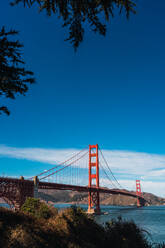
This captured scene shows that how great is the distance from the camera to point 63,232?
1010 cm

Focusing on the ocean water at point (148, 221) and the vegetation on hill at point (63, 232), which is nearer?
the vegetation on hill at point (63, 232)

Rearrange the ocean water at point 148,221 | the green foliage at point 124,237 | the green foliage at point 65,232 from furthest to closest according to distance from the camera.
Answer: the ocean water at point 148,221, the green foliage at point 124,237, the green foliage at point 65,232

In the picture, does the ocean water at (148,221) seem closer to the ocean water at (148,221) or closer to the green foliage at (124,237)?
the ocean water at (148,221)

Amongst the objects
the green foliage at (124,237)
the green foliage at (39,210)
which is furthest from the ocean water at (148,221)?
the green foliage at (39,210)

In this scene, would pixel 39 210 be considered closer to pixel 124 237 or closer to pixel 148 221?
pixel 124 237

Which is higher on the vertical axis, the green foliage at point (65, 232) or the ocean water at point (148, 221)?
the green foliage at point (65, 232)

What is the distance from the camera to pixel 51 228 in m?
10.0

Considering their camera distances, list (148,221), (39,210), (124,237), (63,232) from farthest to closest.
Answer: (148,221), (39,210), (124,237), (63,232)

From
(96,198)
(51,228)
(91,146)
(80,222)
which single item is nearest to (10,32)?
(51,228)

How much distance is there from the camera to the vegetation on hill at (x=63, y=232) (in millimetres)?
8031

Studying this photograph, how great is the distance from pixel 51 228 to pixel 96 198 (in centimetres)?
5837

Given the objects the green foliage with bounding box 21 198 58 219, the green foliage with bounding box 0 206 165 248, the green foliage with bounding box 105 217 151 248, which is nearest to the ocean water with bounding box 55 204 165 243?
the green foliage with bounding box 105 217 151 248

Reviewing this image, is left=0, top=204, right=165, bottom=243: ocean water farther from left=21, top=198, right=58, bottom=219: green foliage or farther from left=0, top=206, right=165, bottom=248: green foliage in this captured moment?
left=0, top=206, right=165, bottom=248: green foliage

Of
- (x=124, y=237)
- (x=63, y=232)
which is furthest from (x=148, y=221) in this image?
(x=63, y=232)
